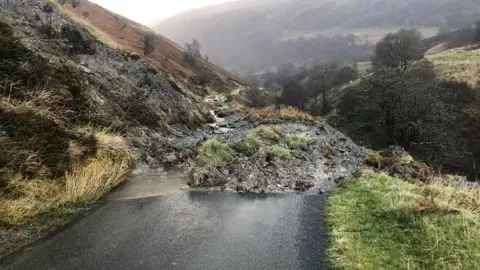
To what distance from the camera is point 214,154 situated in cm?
1636

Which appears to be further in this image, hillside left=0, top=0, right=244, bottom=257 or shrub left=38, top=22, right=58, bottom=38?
shrub left=38, top=22, right=58, bottom=38

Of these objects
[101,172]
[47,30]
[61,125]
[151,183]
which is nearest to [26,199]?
[101,172]

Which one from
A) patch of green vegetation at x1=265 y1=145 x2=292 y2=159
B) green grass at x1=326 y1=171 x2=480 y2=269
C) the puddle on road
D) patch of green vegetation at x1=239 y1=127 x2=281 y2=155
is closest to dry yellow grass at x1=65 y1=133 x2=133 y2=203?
the puddle on road

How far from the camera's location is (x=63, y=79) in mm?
14789

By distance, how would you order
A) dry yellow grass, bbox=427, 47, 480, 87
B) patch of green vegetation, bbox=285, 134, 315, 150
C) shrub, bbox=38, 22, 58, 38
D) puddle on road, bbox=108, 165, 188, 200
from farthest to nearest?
dry yellow grass, bbox=427, 47, 480, 87
patch of green vegetation, bbox=285, 134, 315, 150
shrub, bbox=38, 22, 58, 38
puddle on road, bbox=108, 165, 188, 200

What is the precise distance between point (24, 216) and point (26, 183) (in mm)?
1000

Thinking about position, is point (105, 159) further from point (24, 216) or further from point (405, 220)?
point (405, 220)

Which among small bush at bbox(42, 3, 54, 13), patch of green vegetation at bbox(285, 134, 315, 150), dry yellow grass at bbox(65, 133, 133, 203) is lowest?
patch of green vegetation at bbox(285, 134, 315, 150)

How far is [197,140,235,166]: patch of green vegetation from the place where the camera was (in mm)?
15781

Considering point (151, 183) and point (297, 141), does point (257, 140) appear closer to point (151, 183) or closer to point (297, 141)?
point (297, 141)

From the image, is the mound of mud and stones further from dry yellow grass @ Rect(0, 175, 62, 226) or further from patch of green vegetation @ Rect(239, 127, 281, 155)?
dry yellow grass @ Rect(0, 175, 62, 226)

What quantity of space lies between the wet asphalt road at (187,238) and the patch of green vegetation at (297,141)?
23.8 ft

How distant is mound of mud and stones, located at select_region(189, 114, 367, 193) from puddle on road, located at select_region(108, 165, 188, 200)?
569mm

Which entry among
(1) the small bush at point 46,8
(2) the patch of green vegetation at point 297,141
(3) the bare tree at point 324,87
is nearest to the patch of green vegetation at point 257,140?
(2) the patch of green vegetation at point 297,141
